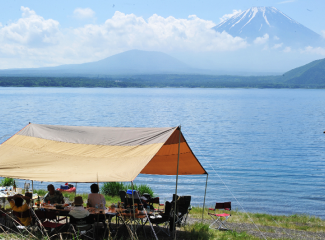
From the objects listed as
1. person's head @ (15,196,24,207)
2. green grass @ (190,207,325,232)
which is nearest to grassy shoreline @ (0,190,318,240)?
green grass @ (190,207,325,232)

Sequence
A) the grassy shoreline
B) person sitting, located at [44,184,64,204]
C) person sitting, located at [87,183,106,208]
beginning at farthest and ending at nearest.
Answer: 1. person sitting, located at [44,184,64,204]
2. the grassy shoreline
3. person sitting, located at [87,183,106,208]

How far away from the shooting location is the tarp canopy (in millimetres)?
7199

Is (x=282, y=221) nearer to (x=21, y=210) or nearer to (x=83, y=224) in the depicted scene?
(x=83, y=224)

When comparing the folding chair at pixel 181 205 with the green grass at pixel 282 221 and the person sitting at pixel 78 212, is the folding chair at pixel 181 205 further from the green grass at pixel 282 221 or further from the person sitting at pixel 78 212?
the green grass at pixel 282 221

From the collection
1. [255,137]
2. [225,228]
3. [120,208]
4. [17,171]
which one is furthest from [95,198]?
[255,137]

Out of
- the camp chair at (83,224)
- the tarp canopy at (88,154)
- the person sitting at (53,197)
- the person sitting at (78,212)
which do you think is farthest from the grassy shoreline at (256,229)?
the person sitting at (53,197)

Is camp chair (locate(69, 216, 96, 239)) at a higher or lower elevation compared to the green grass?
higher

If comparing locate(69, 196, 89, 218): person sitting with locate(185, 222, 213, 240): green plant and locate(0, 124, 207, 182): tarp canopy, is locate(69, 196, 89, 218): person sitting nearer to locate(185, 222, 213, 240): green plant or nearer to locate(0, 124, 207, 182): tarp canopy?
locate(0, 124, 207, 182): tarp canopy

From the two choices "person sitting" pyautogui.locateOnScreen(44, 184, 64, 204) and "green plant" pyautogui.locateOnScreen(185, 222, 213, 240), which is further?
"person sitting" pyautogui.locateOnScreen(44, 184, 64, 204)

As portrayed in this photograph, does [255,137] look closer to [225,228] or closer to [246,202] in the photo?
[246,202]

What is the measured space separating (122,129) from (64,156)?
1.78 meters

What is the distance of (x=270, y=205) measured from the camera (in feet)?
55.2

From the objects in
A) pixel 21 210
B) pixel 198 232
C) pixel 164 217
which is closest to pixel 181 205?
pixel 164 217

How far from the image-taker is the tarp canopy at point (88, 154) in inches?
283
